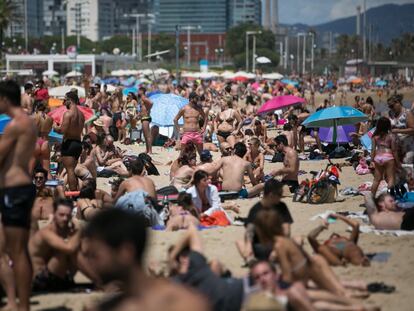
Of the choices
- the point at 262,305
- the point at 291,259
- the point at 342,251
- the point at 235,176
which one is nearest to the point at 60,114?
the point at 235,176

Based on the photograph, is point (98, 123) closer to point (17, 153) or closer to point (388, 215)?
point (388, 215)

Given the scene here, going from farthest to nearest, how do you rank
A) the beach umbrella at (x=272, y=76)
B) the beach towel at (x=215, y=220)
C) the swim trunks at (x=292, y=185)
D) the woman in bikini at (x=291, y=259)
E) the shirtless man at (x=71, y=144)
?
1. the beach umbrella at (x=272, y=76)
2. the swim trunks at (x=292, y=185)
3. the shirtless man at (x=71, y=144)
4. the beach towel at (x=215, y=220)
5. the woman in bikini at (x=291, y=259)

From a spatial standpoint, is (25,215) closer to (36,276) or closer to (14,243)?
(14,243)

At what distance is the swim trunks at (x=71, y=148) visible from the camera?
11.1m

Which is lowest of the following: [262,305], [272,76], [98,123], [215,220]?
[215,220]

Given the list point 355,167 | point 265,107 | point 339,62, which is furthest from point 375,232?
point 339,62

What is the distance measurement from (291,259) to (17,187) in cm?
184

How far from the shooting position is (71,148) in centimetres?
1106

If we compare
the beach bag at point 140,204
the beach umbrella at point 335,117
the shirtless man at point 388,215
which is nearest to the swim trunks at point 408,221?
the shirtless man at point 388,215

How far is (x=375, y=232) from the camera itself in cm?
901

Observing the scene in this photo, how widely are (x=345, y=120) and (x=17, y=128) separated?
37.1 feet

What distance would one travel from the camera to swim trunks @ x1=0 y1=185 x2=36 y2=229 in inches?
231

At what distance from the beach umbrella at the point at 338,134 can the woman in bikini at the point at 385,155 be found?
6777 millimetres

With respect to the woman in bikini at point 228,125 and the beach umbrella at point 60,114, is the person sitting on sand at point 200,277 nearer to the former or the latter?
the beach umbrella at point 60,114
